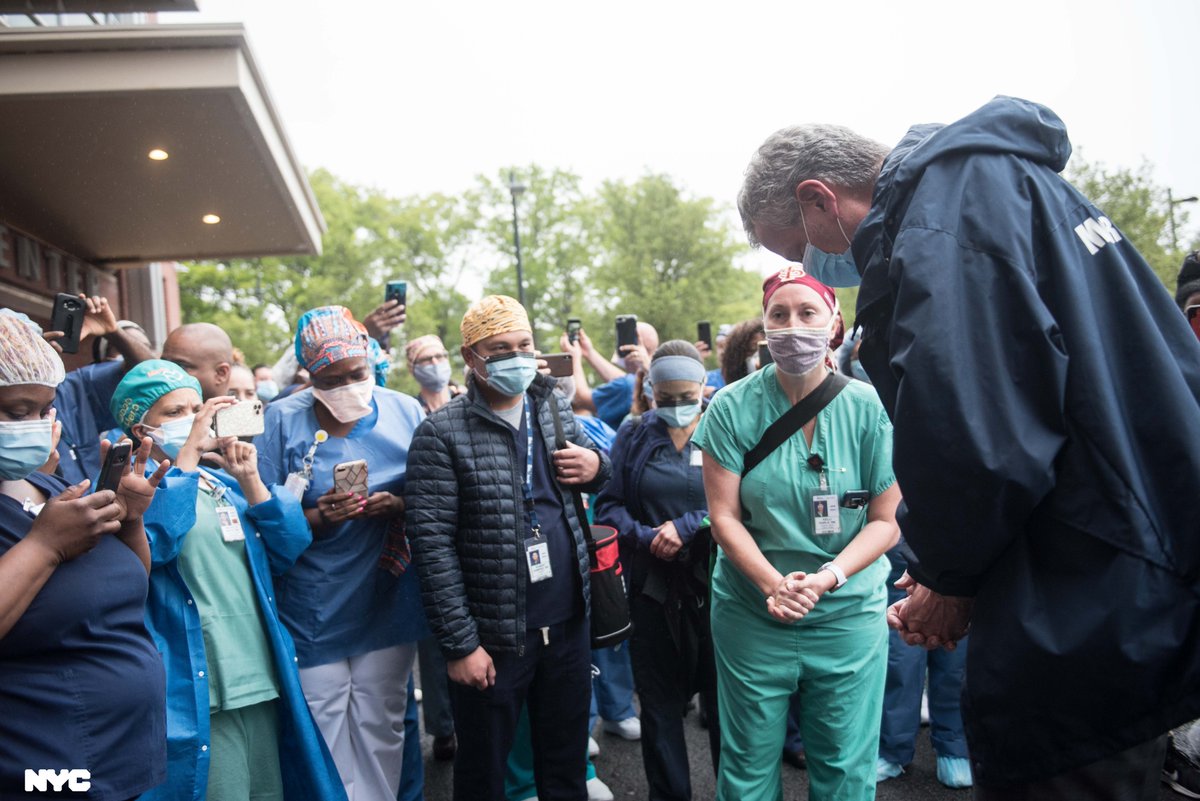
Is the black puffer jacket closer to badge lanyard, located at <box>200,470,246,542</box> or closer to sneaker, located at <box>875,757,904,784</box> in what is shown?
badge lanyard, located at <box>200,470,246,542</box>

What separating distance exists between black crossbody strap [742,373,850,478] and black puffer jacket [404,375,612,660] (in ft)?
3.22

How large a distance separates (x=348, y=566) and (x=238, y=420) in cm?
83

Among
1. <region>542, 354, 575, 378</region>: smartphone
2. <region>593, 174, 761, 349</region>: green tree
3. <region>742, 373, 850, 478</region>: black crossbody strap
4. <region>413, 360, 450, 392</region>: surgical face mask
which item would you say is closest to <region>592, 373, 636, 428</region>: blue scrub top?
<region>413, 360, 450, 392</region>: surgical face mask

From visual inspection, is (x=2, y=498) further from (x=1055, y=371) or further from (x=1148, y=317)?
(x=1148, y=317)

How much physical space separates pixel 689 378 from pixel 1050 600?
8.78ft

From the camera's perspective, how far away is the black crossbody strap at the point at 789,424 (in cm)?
296

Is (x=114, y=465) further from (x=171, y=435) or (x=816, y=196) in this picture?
(x=816, y=196)

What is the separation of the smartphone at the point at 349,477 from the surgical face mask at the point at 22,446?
3.93ft

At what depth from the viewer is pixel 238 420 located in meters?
2.98

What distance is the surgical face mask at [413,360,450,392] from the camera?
540 centimetres

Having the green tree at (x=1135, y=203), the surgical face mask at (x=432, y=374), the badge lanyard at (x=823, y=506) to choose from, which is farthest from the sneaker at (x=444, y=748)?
the green tree at (x=1135, y=203)

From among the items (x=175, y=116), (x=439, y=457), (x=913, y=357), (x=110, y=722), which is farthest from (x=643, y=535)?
(x=175, y=116)

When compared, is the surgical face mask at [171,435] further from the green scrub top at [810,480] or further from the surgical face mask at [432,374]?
the surgical face mask at [432,374]

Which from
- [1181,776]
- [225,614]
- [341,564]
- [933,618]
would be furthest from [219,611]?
[1181,776]
